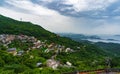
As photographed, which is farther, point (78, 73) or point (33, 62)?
point (33, 62)

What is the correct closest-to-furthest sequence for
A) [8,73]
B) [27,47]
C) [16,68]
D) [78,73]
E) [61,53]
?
1. [78,73]
2. [8,73]
3. [16,68]
4. [61,53]
5. [27,47]

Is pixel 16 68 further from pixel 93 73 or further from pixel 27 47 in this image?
pixel 27 47

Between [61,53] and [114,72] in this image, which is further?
[61,53]

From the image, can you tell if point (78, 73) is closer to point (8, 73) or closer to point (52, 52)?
point (8, 73)

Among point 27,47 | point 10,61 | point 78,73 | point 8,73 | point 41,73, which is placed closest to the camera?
point 78,73

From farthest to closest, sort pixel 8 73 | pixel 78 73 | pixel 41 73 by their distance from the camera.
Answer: pixel 8 73
pixel 41 73
pixel 78 73

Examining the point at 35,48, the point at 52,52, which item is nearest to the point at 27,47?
the point at 35,48

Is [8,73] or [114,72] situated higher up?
[114,72]

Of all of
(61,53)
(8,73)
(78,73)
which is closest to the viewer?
(78,73)

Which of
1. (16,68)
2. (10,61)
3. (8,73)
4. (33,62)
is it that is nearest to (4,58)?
(10,61)
